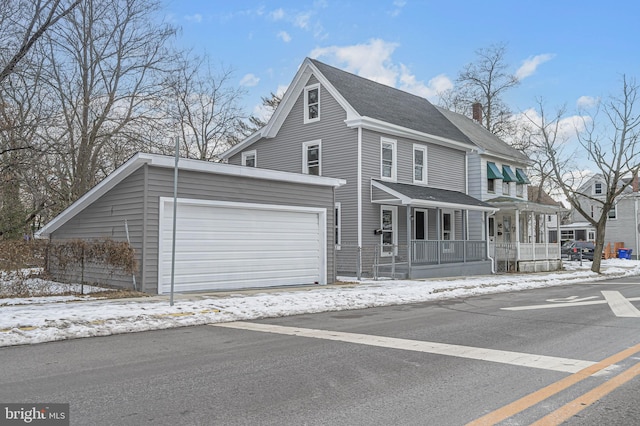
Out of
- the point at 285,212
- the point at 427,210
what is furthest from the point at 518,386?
the point at 427,210

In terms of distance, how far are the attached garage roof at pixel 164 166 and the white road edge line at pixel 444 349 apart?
5406mm

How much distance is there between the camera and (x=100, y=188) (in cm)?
1366

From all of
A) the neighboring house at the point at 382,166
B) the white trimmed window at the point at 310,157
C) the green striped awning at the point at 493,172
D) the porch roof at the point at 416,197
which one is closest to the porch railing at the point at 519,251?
the neighboring house at the point at 382,166

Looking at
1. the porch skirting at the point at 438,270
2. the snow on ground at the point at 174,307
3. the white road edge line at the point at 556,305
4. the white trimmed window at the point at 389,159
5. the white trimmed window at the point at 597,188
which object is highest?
the white trimmed window at the point at 597,188

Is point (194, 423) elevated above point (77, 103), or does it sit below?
below

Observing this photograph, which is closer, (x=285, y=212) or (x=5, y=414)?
(x=5, y=414)

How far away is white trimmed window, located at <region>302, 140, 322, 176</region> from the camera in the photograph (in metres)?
21.9

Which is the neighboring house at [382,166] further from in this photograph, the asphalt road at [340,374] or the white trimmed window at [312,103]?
the asphalt road at [340,374]

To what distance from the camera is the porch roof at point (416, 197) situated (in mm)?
19188

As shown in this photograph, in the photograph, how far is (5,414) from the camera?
4.19 m

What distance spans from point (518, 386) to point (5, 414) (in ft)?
14.6

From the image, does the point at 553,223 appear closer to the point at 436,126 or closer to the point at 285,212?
the point at 436,126

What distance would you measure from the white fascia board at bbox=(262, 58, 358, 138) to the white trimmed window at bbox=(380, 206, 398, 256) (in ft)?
13.6

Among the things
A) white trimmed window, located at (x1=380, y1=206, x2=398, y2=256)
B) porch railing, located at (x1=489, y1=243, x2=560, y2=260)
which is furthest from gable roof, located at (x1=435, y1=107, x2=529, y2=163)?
white trimmed window, located at (x1=380, y1=206, x2=398, y2=256)
